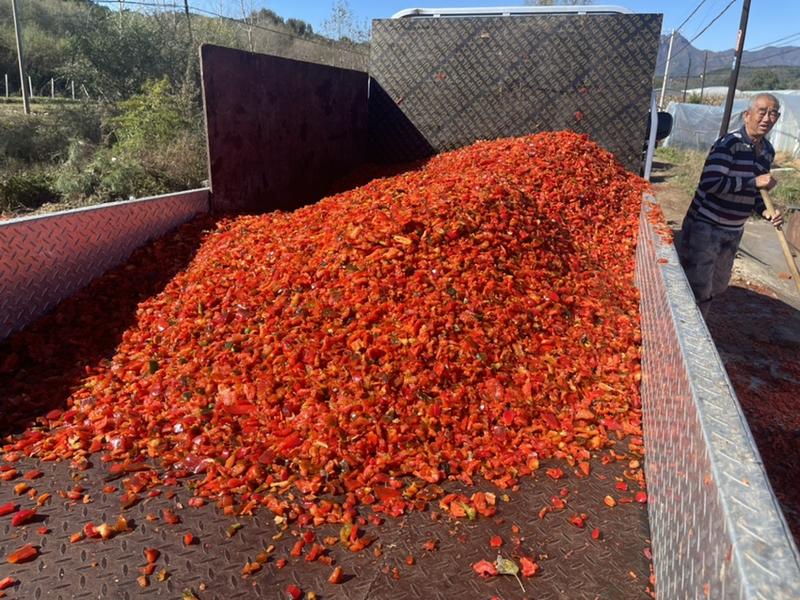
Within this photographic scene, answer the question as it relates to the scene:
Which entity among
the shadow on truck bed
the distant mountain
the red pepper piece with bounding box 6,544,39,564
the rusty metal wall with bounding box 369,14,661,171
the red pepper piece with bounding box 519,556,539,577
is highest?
the distant mountain

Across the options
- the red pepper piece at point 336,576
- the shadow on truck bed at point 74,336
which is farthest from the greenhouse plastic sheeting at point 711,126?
the red pepper piece at point 336,576

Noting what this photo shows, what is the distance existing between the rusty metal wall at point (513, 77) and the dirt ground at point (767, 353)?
2.14 metres

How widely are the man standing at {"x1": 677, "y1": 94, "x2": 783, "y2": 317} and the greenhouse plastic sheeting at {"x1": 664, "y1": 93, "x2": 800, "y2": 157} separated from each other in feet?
61.5

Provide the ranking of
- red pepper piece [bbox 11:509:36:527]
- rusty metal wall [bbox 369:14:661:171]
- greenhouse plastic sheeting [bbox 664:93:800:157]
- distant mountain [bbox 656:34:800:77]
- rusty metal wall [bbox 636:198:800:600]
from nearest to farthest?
rusty metal wall [bbox 636:198:800:600]
red pepper piece [bbox 11:509:36:527]
rusty metal wall [bbox 369:14:661:171]
greenhouse plastic sheeting [bbox 664:93:800:157]
distant mountain [bbox 656:34:800:77]

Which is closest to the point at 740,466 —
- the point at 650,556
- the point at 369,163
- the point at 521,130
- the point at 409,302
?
the point at 650,556

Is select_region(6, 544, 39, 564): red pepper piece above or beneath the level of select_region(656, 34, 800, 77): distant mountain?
beneath

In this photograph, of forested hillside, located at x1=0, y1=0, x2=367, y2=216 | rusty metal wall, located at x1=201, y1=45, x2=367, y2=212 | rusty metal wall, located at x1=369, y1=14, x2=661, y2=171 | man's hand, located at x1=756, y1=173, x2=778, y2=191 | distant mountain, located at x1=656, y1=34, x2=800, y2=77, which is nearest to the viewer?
man's hand, located at x1=756, y1=173, x2=778, y2=191

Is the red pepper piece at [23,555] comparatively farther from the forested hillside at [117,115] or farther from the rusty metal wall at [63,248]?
the forested hillside at [117,115]

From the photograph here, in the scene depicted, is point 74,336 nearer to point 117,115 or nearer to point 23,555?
point 23,555

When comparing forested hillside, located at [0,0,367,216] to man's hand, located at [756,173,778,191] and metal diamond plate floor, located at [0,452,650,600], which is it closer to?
metal diamond plate floor, located at [0,452,650,600]

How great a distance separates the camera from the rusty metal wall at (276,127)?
464 centimetres

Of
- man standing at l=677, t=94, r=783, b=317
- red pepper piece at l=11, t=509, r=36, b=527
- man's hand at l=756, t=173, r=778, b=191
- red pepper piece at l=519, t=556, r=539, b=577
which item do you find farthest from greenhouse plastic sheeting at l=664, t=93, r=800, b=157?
red pepper piece at l=11, t=509, r=36, b=527

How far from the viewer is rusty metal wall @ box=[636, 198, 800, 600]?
1032mm

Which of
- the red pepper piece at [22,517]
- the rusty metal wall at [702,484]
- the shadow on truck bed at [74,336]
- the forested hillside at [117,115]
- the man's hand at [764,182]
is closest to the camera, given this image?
the rusty metal wall at [702,484]
